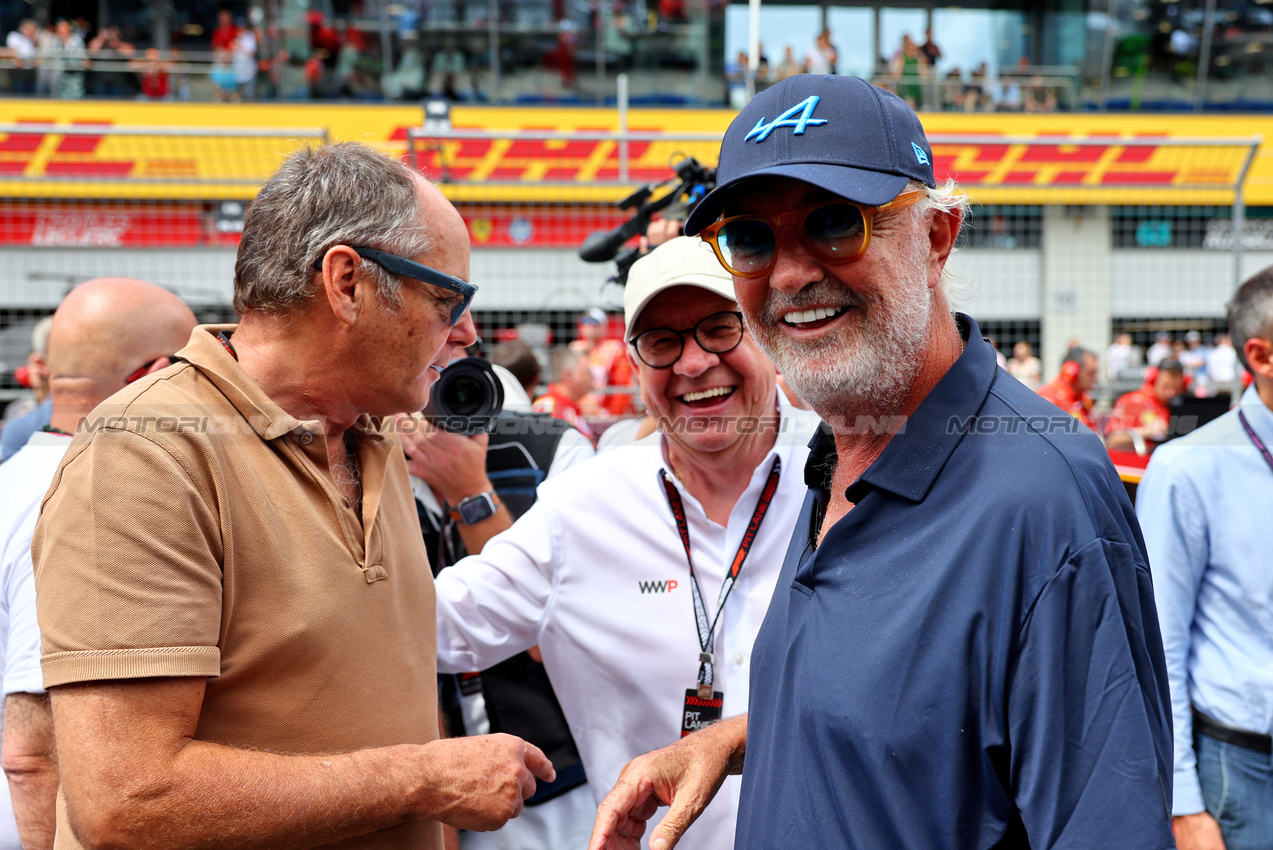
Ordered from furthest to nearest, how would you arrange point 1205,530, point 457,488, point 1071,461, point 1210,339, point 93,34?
point 93,34 < point 1210,339 < point 1205,530 < point 457,488 < point 1071,461

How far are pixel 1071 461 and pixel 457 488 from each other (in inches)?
68.3

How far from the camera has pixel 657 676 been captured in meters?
2.16

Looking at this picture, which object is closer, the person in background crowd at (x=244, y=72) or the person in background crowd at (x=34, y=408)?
the person in background crowd at (x=34, y=408)

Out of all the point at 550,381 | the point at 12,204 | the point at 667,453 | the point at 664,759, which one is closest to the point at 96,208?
the point at 12,204

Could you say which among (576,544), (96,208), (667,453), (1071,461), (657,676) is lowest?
(657,676)

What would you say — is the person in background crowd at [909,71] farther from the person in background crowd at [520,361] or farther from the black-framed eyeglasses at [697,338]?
the black-framed eyeglasses at [697,338]

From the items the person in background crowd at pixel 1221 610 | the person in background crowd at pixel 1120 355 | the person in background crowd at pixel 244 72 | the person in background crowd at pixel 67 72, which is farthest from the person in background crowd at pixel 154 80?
the person in background crowd at pixel 1221 610

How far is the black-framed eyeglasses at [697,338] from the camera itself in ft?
7.59

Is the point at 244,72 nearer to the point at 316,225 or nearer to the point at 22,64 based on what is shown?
the point at 22,64

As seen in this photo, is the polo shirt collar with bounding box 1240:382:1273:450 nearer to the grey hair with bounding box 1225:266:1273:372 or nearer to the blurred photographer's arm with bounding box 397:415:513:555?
the grey hair with bounding box 1225:266:1273:372

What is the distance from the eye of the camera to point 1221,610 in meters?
2.80

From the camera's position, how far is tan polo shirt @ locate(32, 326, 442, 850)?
136cm

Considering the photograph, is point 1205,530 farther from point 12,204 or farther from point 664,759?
point 12,204

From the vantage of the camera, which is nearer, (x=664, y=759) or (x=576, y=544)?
(x=664, y=759)
